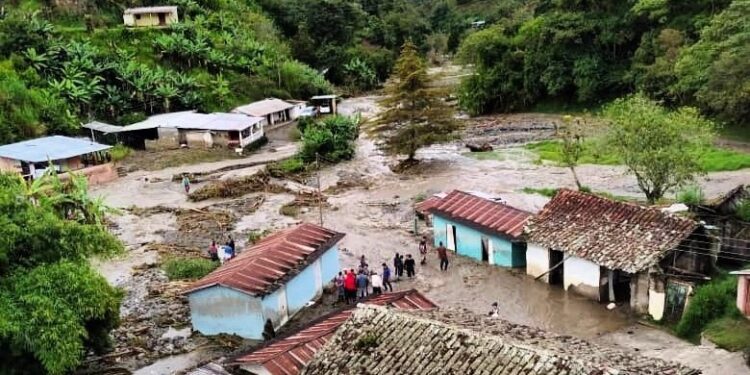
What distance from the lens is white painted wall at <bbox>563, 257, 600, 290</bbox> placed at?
914 inches

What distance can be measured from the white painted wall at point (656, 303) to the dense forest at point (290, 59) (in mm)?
17325

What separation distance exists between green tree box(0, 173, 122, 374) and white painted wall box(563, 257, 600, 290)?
46.7 feet

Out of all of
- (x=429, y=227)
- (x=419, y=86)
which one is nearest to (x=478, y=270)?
(x=429, y=227)

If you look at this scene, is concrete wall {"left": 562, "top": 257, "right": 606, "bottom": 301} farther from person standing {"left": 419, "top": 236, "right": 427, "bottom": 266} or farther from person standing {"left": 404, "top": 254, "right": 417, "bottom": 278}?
person standing {"left": 419, "top": 236, "right": 427, "bottom": 266}

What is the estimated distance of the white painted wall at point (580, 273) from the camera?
23.2 meters

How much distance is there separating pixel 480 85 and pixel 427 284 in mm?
38110

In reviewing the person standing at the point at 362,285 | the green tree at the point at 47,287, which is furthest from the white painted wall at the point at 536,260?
the green tree at the point at 47,287

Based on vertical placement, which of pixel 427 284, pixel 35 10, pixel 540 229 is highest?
pixel 35 10

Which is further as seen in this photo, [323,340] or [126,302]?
[126,302]

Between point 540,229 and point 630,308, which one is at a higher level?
point 540,229

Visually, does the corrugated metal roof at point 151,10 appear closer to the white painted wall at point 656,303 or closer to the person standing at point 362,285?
the person standing at point 362,285

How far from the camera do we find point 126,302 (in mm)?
25719

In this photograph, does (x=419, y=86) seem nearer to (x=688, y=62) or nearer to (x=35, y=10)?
(x=688, y=62)

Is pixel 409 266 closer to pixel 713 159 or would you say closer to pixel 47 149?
pixel 713 159
